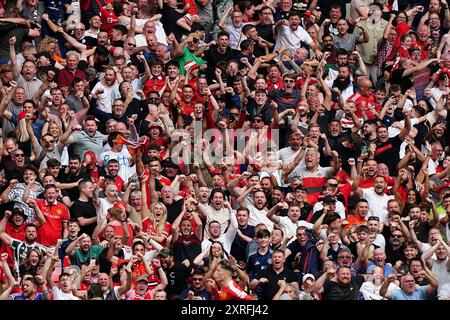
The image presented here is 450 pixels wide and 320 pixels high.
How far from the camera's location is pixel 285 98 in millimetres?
34594

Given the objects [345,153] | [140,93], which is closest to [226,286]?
[345,153]

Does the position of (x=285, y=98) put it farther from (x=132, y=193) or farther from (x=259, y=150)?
(x=132, y=193)

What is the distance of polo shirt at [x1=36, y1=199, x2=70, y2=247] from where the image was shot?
31406mm

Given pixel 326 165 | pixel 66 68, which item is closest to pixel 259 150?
pixel 326 165

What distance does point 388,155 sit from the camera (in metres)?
34.1

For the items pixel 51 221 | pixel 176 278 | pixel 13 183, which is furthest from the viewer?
pixel 13 183

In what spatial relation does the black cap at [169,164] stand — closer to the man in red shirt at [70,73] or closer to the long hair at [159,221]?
the long hair at [159,221]

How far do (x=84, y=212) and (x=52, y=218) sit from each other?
1.52 feet

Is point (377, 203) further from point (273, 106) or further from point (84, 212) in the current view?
point (84, 212)

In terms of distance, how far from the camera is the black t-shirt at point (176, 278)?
30625 mm

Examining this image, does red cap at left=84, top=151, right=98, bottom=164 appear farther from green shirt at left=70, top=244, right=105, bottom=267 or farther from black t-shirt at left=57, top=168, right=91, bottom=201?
green shirt at left=70, top=244, right=105, bottom=267

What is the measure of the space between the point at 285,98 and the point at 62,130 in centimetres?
351
